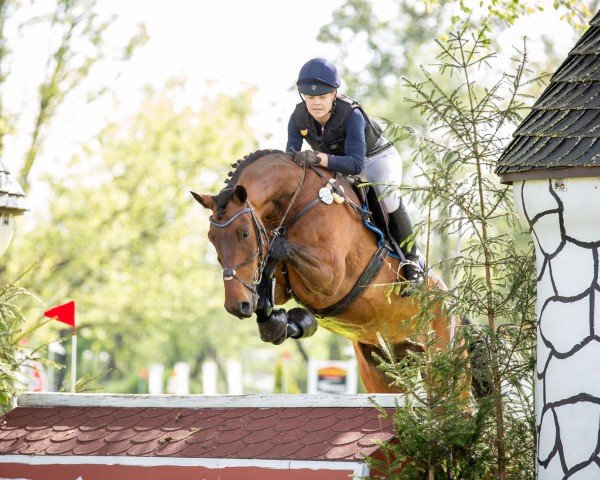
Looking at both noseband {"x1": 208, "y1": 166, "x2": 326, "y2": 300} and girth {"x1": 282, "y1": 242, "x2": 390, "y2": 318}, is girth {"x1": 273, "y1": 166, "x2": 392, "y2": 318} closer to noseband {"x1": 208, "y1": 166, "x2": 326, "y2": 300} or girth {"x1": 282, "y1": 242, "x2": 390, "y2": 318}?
girth {"x1": 282, "y1": 242, "x2": 390, "y2": 318}

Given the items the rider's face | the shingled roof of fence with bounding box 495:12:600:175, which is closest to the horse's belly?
the rider's face

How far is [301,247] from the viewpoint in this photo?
6.04m

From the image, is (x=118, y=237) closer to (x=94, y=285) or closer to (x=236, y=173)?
(x=94, y=285)

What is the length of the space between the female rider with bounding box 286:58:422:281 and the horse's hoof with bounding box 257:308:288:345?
0.78 metres

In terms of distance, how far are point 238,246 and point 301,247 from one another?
50 centimetres

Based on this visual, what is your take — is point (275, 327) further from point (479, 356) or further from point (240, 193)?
point (479, 356)

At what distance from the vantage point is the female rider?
247 inches

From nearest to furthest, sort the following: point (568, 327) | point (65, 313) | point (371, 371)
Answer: point (568, 327), point (65, 313), point (371, 371)

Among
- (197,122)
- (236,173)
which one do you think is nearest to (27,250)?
(197,122)

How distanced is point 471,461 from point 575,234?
3.54 feet

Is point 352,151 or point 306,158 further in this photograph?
point 352,151

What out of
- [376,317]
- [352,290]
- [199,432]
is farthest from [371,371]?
[199,432]

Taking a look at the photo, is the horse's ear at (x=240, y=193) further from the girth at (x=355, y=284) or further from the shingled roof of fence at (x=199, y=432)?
the shingled roof of fence at (x=199, y=432)

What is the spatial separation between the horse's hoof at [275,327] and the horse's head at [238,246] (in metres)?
0.33
